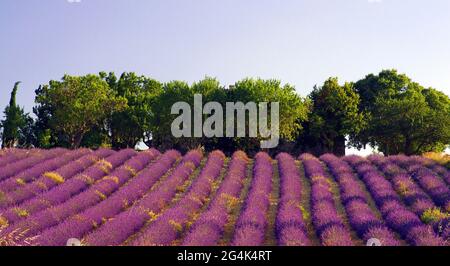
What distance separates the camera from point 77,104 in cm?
4050

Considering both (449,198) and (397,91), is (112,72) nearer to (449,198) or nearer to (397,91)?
(397,91)

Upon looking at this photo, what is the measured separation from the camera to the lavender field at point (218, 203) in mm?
8508

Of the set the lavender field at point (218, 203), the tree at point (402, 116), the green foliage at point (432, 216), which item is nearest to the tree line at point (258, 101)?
the tree at point (402, 116)

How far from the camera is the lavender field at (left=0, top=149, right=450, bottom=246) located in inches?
335

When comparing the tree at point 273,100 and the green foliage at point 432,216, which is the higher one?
the tree at point 273,100

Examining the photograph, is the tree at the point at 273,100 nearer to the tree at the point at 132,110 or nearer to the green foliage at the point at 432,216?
the tree at the point at 132,110

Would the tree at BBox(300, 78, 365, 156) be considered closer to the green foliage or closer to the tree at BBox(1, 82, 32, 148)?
the tree at BBox(1, 82, 32, 148)

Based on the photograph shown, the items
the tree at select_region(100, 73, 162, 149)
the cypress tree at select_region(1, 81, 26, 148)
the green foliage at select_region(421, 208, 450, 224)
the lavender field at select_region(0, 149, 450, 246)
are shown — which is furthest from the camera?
the tree at select_region(100, 73, 162, 149)

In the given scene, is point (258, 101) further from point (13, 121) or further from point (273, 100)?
point (13, 121)

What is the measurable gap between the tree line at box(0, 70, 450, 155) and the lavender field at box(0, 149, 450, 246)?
691 inches

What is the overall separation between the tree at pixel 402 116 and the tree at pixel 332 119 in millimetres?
1655

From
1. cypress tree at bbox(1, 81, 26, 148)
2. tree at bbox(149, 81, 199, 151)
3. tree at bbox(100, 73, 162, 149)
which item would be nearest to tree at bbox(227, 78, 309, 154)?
tree at bbox(149, 81, 199, 151)
